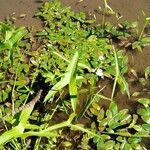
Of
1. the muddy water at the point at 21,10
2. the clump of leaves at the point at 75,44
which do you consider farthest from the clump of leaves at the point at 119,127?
the muddy water at the point at 21,10

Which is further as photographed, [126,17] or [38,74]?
[126,17]

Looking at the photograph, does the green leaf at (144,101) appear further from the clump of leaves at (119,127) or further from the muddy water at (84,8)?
the muddy water at (84,8)

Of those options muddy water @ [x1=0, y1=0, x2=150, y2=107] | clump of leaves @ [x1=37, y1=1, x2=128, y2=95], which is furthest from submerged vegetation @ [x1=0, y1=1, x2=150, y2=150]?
muddy water @ [x1=0, y1=0, x2=150, y2=107]

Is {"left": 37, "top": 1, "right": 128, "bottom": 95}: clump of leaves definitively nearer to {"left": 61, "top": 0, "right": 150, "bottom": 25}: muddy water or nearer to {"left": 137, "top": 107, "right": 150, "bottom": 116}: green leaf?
{"left": 61, "top": 0, "right": 150, "bottom": 25}: muddy water

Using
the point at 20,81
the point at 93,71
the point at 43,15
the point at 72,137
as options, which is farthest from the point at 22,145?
the point at 43,15

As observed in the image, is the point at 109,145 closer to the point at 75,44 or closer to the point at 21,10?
the point at 75,44

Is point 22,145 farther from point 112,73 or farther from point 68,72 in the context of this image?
point 112,73

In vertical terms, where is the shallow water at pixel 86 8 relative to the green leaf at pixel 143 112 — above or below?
above

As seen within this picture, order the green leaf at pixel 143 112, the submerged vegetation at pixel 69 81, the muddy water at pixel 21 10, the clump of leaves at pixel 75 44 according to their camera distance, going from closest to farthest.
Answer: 1. the submerged vegetation at pixel 69 81
2. the green leaf at pixel 143 112
3. the clump of leaves at pixel 75 44
4. the muddy water at pixel 21 10
